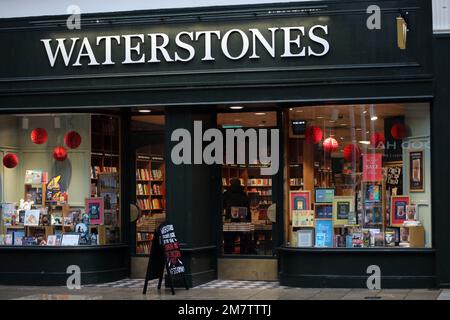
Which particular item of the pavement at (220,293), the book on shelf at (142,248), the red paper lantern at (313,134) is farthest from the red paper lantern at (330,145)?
the book on shelf at (142,248)

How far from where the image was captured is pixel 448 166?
13.6 m

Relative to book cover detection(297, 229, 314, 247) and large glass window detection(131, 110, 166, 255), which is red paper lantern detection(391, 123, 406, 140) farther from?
large glass window detection(131, 110, 166, 255)

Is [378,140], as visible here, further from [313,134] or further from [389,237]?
[389,237]

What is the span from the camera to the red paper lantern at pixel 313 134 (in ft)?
48.0

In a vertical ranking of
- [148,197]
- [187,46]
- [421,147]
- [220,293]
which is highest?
[187,46]

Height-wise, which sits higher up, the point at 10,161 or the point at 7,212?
the point at 10,161

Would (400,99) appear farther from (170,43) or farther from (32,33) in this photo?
(32,33)

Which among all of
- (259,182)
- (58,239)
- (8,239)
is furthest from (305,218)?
(8,239)

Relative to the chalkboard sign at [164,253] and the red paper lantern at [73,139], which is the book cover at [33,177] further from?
the chalkboard sign at [164,253]

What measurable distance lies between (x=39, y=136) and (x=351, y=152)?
6.34m

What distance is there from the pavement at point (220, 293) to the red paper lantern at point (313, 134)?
9.22 feet

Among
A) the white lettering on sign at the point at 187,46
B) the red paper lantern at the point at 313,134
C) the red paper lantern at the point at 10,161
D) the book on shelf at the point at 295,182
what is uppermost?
the white lettering on sign at the point at 187,46

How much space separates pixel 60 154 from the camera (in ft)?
51.3

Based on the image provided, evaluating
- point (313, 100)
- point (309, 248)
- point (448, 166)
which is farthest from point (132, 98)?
point (448, 166)
